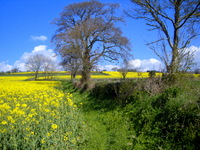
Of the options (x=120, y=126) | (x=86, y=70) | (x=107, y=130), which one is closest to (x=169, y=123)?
(x=120, y=126)

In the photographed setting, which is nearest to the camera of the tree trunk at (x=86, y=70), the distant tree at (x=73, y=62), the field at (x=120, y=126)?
the field at (x=120, y=126)

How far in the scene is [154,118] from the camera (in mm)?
6719

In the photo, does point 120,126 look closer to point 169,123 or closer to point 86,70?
point 169,123

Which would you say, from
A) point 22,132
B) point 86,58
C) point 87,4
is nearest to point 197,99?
point 22,132

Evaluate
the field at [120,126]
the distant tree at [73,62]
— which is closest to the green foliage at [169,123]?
the field at [120,126]

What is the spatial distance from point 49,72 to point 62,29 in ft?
107

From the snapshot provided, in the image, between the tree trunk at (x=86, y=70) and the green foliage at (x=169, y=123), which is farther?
the tree trunk at (x=86, y=70)

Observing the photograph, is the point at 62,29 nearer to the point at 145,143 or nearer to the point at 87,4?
the point at 87,4

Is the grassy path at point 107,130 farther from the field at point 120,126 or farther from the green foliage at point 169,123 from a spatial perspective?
the green foliage at point 169,123

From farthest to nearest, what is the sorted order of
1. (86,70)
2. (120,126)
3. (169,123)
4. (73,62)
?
1. (73,62)
2. (86,70)
3. (120,126)
4. (169,123)

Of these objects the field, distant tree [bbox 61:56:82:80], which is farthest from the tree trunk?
the field

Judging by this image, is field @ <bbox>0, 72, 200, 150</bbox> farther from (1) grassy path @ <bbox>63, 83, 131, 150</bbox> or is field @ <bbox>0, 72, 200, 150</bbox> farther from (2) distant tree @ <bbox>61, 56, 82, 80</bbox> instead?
(2) distant tree @ <bbox>61, 56, 82, 80</bbox>

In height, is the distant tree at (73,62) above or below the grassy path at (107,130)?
above

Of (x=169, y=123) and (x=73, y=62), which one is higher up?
(x=73, y=62)
